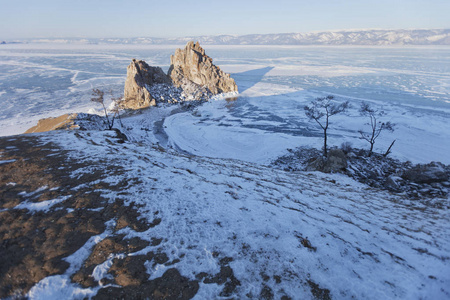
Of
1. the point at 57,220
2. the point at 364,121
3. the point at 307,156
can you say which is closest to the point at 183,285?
the point at 57,220

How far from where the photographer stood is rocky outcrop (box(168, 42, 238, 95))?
2233 inches

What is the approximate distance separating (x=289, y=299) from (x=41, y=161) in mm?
10180

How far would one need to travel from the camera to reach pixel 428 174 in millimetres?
12695

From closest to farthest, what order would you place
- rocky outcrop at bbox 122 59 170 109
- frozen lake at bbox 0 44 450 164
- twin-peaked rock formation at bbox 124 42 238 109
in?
1. frozen lake at bbox 0 44 450 164
2. rocky outcrop at bbox 122 59 170 109
3. twin-peaked rock formation at bbox 124 42 238 109

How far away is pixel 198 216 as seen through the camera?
5910 mm

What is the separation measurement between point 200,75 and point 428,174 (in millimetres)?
53720

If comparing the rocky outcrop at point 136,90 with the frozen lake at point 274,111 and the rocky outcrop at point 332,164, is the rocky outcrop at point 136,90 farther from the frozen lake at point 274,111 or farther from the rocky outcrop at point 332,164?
the rocky outcrop at point 332,164

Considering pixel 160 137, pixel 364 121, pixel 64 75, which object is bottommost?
pixel 160 137

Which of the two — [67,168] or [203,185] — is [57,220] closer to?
[67,168]

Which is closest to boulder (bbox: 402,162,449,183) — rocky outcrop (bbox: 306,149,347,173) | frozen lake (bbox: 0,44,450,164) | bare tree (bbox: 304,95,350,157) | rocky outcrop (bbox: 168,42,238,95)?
rocky outcrop (bbox: 306,149,347,173)

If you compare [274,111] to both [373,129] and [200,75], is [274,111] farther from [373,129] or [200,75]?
[200,75]

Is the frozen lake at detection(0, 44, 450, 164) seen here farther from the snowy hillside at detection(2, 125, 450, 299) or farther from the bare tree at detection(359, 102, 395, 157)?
the snowy hillside at detection(2, 125, 450, 299)

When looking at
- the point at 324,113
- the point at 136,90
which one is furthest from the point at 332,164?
the point at 136,90

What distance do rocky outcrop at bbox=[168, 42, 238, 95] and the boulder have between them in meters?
48.3
